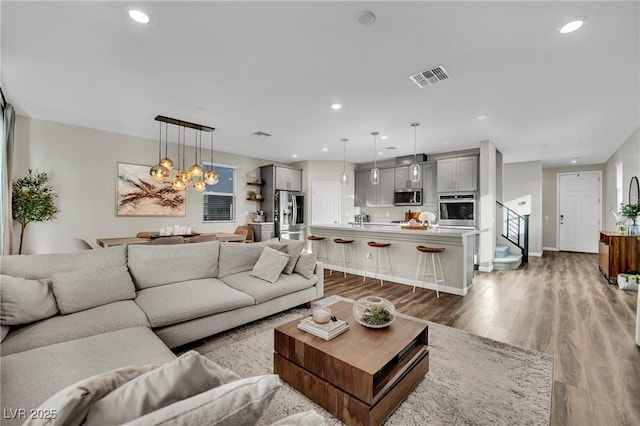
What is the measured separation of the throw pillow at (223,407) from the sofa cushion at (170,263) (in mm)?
2567

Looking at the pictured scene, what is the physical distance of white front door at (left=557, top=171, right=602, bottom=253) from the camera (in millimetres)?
8188

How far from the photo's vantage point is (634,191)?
507 centimetres

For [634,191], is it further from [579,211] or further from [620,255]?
[579,211]

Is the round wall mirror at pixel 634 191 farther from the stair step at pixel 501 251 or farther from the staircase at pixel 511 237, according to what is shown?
the stair step at pixel 501 251

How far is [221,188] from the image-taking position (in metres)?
6.89

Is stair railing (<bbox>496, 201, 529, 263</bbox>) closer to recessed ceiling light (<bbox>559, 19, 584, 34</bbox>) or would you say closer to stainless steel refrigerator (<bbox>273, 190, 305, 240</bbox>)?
stainless steel refrigerator (<bbox>273, 190, 305, 240</bbox>)

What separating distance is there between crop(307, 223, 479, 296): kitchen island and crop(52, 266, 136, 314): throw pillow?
12.1 ft

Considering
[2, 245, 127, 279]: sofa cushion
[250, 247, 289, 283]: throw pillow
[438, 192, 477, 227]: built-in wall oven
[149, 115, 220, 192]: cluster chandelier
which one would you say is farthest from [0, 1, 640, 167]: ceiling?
[250, 247, 289, 283]: throw pillow

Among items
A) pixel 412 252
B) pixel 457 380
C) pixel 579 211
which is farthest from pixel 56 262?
pixel 579 211

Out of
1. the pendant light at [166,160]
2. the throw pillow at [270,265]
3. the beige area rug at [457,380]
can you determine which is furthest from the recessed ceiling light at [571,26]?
the pendant light at [166,160]

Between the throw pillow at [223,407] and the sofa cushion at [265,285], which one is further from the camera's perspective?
the sofa cushion at [265,285]

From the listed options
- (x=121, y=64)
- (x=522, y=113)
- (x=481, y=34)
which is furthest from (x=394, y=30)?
(x=522, y=113)

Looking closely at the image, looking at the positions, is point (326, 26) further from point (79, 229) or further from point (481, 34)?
point (79, 229)

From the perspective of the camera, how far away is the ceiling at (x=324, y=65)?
2105 mm
